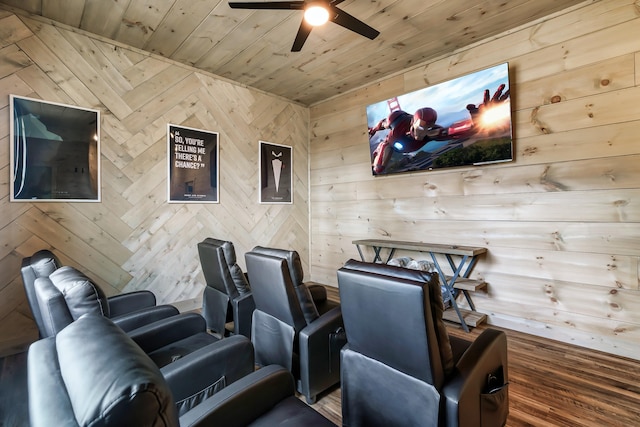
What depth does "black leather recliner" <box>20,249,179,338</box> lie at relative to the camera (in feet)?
5.69

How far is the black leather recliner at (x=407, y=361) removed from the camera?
1.19m

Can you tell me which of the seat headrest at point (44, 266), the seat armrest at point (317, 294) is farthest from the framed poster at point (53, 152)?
the seat armrest at point (317, 294)

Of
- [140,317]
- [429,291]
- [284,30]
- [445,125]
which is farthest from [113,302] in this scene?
[445,125]

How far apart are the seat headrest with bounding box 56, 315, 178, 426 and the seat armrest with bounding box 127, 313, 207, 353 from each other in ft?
4.13

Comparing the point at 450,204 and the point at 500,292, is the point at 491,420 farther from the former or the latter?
the point at 450,204

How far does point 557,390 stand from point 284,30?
374cm

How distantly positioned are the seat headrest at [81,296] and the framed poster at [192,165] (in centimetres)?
229

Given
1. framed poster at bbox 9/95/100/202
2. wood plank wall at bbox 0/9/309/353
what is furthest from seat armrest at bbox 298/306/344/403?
framed poster at bbox 9/95/100/202

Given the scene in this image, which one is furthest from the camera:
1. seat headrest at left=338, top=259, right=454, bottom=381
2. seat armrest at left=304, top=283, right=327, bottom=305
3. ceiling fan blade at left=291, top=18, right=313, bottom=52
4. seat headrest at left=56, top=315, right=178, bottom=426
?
seat armrest at left=304, top=283, right=327, bottom=305

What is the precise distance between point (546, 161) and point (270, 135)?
11.3 ft

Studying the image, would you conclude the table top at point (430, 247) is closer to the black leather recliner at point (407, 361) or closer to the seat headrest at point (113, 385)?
the black leather recliner at point (407, 361)

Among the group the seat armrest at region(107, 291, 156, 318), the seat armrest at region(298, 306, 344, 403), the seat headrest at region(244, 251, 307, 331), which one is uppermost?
the seat headrest at region(244, 251, 307, 331)

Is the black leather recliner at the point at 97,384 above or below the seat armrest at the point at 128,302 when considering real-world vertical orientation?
A: above

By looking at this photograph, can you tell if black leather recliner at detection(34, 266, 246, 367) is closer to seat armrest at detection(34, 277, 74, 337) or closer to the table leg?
seat armrest at detection(34, 277, 74, 337)
